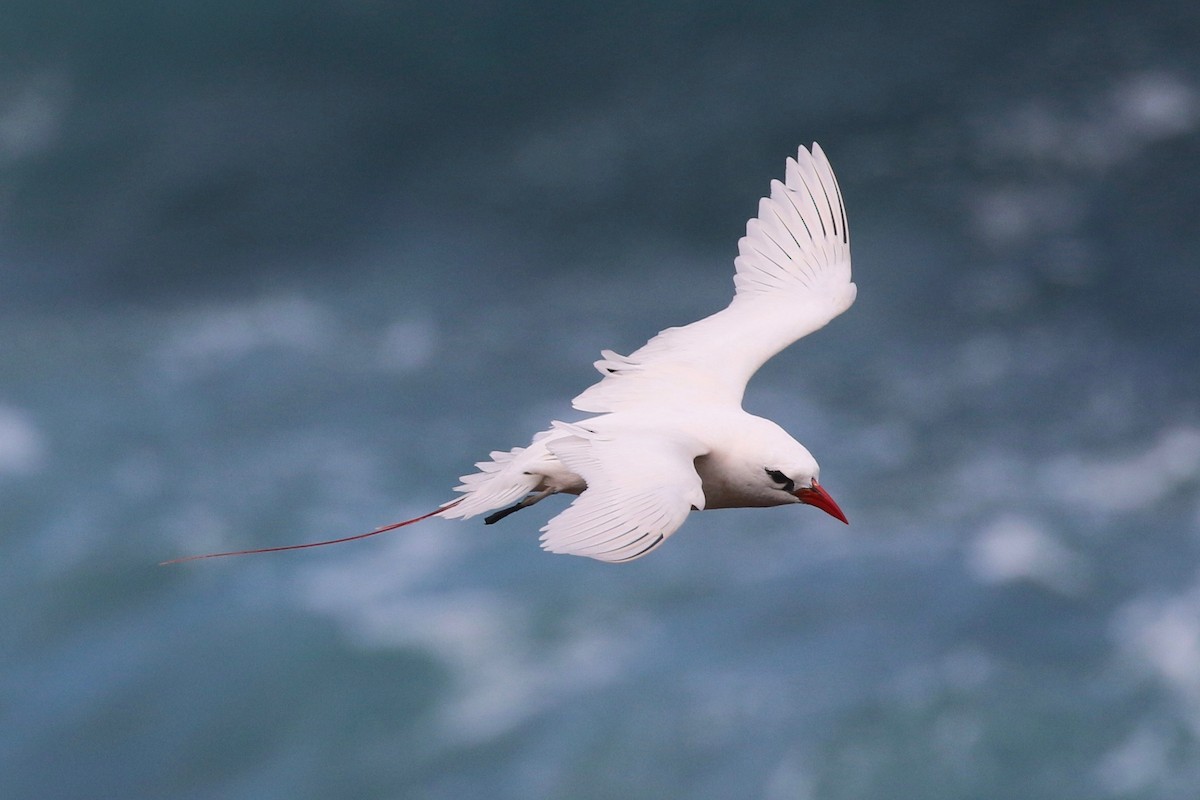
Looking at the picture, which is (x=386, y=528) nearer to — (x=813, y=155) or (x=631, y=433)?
(x=631, y=433)

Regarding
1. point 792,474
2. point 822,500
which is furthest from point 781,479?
point 822,500

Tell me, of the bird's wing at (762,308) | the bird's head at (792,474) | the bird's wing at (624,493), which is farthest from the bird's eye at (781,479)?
the bird's wing at (762,308)

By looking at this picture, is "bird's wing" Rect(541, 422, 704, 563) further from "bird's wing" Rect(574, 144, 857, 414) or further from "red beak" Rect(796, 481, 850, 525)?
"bird's wing" Rect(574, 144, 857, 414)

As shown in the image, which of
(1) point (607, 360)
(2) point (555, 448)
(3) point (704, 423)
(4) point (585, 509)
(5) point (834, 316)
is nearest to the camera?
(4) point (585, 509)

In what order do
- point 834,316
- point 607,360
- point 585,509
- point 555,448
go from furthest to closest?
point 834,316
point 607,360
point 555,448
point 585,509

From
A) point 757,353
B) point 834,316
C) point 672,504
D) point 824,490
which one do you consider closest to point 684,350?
point 757,353

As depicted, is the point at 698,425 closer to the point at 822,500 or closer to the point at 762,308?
the point at 822,500
